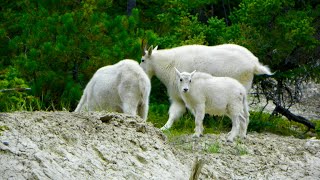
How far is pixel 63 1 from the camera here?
64.5 feet

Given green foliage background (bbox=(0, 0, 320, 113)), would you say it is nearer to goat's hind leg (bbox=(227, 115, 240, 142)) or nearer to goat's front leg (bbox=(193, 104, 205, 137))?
goat's front leg (bbox=(193, 104, 205, 137))

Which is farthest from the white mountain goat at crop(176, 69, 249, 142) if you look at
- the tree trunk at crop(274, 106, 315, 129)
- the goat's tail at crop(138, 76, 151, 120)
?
the tree trunk at crop(274, 106, 315, 129)

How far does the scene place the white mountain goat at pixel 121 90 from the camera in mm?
12562

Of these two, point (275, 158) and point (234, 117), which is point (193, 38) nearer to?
point (234, 117)

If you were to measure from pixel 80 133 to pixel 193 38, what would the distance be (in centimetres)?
1052

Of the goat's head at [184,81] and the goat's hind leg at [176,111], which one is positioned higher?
the goat's head at [184,81]

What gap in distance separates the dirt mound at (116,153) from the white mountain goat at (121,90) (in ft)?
2.66

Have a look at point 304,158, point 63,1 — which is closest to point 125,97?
point 304,158

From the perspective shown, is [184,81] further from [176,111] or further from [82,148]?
Answer: [82,148]

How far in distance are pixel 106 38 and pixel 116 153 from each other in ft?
26.5

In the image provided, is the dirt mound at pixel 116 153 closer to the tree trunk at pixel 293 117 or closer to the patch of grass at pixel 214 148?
the patch of grass at pixel 214 148

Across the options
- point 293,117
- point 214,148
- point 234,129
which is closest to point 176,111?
point 234,129

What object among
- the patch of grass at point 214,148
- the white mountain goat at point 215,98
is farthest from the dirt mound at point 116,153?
the white mountain goat at point 215,98

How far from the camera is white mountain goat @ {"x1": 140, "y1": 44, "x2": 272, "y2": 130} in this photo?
51.8ft
